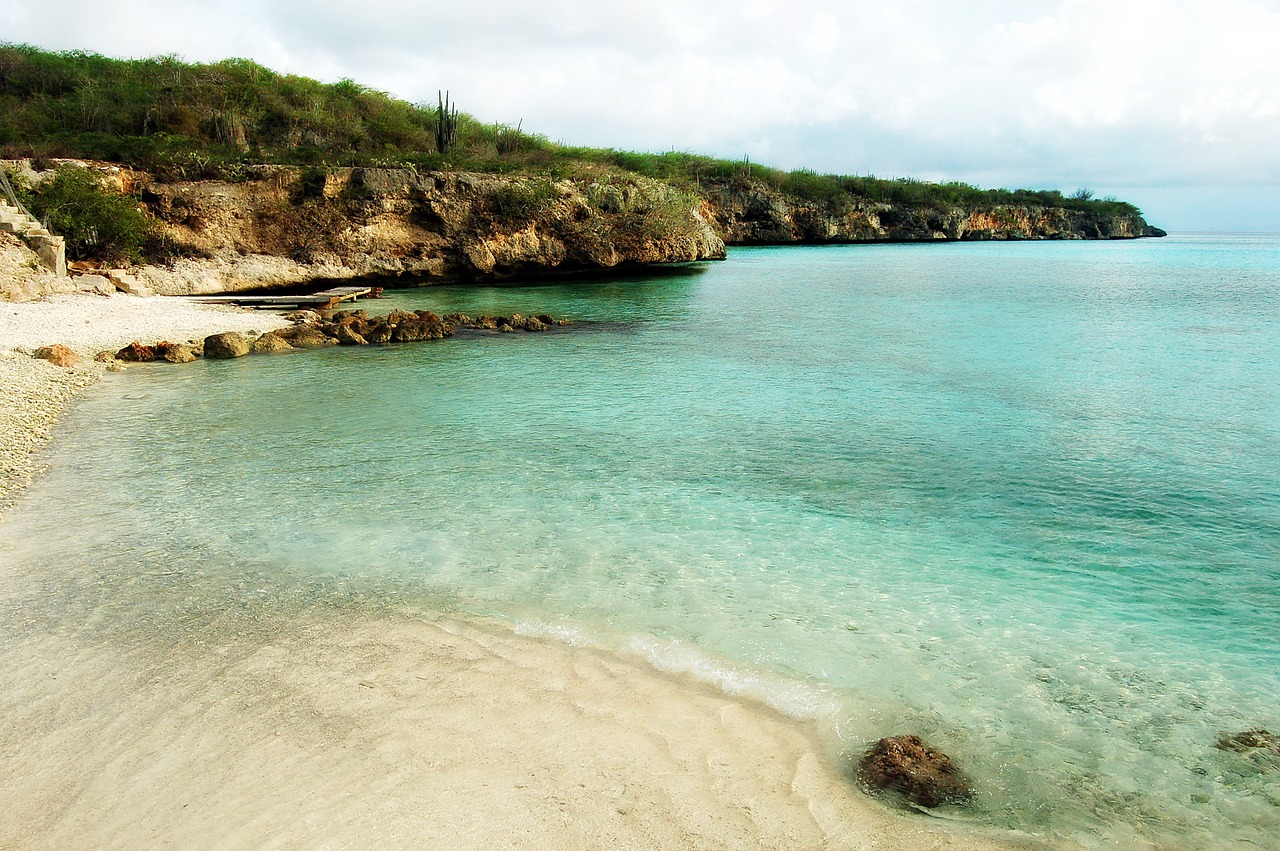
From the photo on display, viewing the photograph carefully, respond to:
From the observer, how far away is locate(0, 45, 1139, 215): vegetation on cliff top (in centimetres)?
2786

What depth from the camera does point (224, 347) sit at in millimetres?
15820

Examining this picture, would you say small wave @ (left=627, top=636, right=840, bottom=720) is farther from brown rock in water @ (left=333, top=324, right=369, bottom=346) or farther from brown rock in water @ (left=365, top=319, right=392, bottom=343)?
brown rock in water @ (left=365, top=319, right=392, bottom=343)

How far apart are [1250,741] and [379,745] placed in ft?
15.2

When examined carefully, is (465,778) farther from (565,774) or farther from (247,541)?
(247,541)

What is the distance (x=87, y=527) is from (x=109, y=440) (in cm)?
337

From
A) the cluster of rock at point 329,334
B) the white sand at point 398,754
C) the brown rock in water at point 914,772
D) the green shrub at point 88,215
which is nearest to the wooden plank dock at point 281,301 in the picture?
the cluster of rock at point 329,334

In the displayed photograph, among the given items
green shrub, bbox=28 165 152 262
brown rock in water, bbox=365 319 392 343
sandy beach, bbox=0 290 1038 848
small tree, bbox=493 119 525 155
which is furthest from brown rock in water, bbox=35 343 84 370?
small tree, bbox=493 119 525 155

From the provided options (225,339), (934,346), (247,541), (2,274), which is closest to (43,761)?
(247,541)

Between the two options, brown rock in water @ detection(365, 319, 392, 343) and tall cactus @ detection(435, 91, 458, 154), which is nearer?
brown rock in water @ detection(365, 319, 392, 343)

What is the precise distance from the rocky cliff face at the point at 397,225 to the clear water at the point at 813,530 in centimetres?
1465

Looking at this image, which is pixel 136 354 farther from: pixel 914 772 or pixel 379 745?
pixel 914 772

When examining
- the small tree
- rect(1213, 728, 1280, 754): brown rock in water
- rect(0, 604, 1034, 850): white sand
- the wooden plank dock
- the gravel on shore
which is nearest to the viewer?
rect(0, 604, 1034, 850): white sand

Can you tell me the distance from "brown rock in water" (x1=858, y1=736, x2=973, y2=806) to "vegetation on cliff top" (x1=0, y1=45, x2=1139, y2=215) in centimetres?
3071

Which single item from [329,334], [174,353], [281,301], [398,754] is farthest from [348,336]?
[398,754]
